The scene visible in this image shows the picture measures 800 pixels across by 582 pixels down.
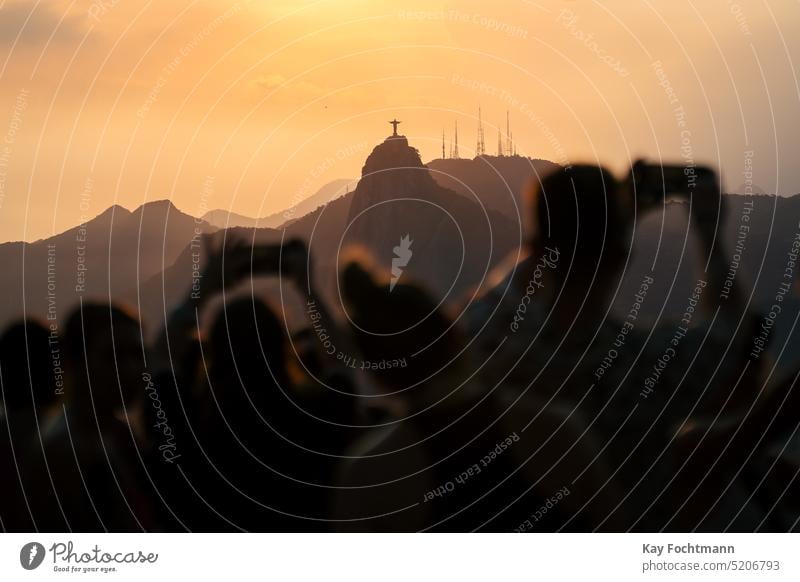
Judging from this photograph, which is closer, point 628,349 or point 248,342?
point 628,349

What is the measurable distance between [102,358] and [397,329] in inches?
66.8

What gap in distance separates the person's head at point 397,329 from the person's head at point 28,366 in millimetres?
1739

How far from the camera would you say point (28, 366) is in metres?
8.03

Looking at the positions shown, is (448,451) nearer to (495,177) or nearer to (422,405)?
(422,405)

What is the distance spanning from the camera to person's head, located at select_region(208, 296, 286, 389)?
8.05 metres

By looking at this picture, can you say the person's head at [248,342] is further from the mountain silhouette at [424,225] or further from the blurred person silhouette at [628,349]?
the blurred person silhouette at [628,349]

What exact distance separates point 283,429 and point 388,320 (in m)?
0.87
